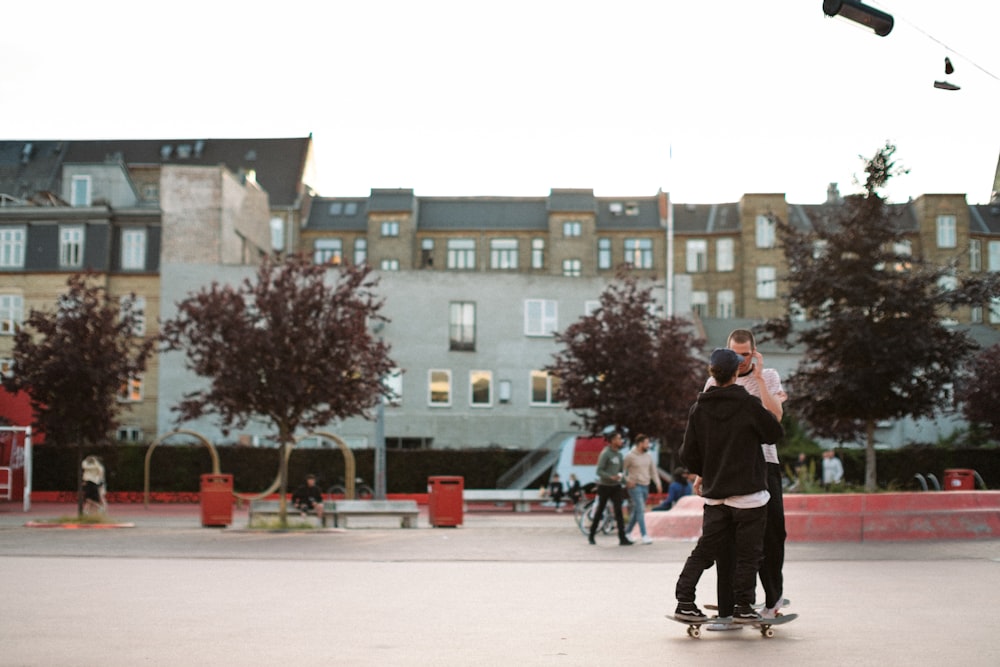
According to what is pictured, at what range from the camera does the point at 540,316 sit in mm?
54125

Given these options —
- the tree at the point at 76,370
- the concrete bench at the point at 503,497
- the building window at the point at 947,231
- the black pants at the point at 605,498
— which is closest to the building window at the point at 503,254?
the building window at the point at 947,231

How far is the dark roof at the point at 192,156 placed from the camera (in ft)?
273

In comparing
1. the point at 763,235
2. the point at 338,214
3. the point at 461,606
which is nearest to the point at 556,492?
the point at 461,606

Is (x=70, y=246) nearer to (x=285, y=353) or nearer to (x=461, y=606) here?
(x=285, y=353)

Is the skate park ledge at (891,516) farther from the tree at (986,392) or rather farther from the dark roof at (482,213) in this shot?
the dark roof at (482,213)

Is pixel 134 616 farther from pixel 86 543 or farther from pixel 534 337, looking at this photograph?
pixel 534 337

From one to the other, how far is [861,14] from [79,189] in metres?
53.1

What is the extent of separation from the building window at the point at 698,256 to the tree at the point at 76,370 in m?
59.7

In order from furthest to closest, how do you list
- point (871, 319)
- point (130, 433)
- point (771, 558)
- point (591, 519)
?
point (130, 433) < point (591, 519) < point (871, 319) < point (771, 558)

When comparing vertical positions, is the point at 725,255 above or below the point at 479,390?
above

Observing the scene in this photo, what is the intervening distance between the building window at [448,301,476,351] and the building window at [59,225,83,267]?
617 inches

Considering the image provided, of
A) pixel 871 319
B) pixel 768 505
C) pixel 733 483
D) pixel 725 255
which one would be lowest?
pixel 768 505

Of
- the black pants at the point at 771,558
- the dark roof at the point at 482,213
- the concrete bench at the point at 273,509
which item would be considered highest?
the dark roof at the point at 482,213

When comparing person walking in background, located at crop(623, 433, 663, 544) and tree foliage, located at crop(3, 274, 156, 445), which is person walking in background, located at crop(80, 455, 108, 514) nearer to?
tree foliage, located at crop(3, 274, 156, 445)
